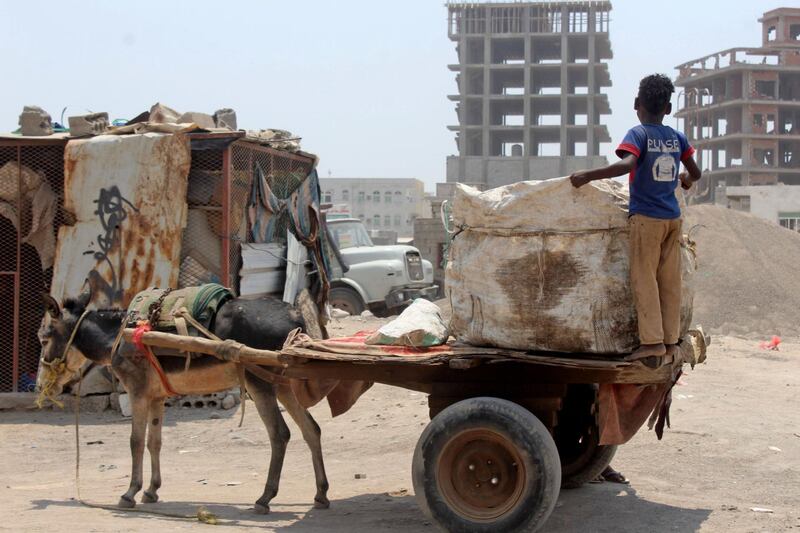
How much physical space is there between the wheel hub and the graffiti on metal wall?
6368mm

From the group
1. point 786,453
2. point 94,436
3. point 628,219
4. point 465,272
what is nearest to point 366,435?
point 94,436


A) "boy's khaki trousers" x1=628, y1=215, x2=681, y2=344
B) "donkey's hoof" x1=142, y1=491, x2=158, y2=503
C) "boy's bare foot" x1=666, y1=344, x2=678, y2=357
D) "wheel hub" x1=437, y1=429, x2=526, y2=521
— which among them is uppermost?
"boy's khaki trousers" x1=628, y1=215, x2=681, y2=344

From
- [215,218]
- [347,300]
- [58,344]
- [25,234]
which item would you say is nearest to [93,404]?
[25,234]

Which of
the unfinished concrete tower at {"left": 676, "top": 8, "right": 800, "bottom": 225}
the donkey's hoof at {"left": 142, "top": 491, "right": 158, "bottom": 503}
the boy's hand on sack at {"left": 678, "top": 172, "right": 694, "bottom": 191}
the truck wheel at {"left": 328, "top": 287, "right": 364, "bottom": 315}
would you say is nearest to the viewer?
the boy's hand on sack at {"left": 678, "top": 172, "right": 694, "bottom": 191}

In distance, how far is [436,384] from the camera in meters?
5.81

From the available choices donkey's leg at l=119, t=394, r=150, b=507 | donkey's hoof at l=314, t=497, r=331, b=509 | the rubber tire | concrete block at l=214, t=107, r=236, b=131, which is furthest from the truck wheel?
the rubber tire

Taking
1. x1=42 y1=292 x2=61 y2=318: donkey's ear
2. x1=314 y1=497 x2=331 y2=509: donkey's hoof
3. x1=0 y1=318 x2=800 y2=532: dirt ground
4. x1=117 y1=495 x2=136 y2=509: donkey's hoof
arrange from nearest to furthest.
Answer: x1=0 y1=318 x2=800 y2=532: dirt ground → x1=314 y1=497 x2=331 y2=509: donkey's hoof → x1=117 y1=495 x2=136 y2=509: donkey's hoof → x1=42 y1=292 x2=61 y2=318: donkey's ear

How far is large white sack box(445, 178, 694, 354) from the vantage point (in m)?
Answer: 5.27

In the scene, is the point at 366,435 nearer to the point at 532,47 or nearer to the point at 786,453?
the point at 786,453

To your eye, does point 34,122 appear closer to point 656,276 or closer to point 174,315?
point 174,315

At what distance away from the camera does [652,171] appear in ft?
17.3

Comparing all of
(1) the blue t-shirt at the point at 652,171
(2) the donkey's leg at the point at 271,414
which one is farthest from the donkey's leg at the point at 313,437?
(1) the blue t-shirt at the point at 652,171

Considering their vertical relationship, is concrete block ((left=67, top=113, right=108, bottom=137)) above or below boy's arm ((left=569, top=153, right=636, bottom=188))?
above

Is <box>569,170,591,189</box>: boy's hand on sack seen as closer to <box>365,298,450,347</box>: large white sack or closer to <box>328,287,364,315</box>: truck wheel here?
<box>365,298,450,347</box>: large white sack
